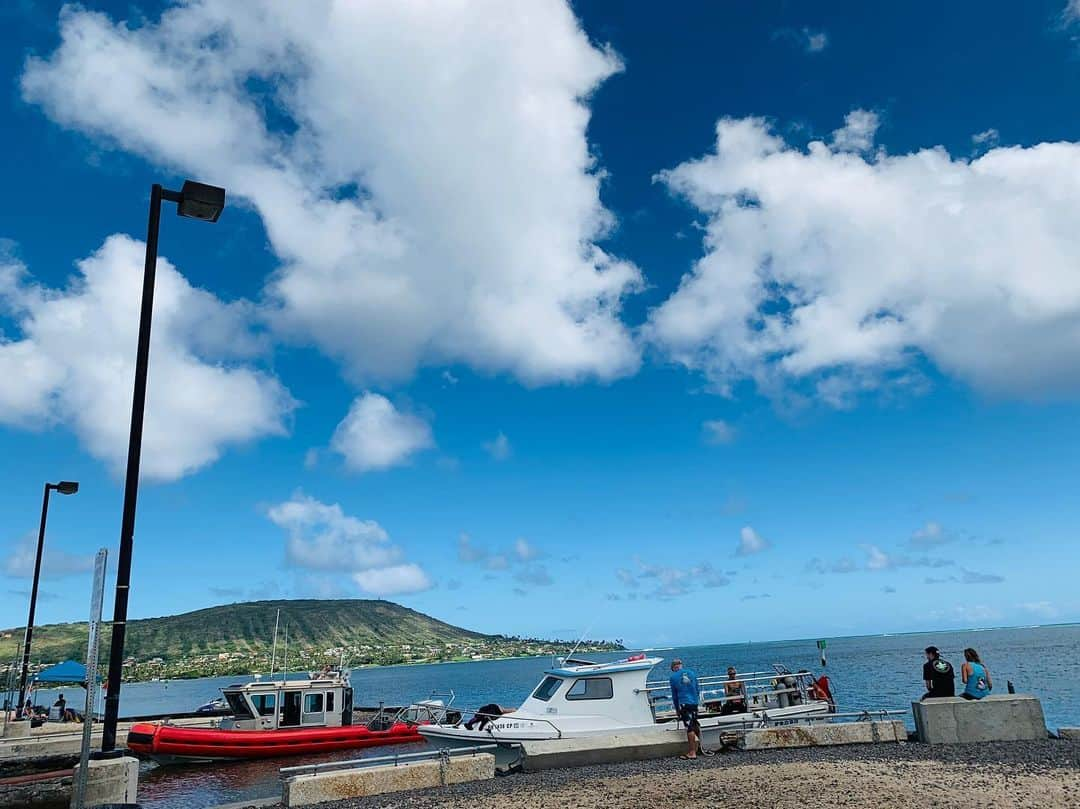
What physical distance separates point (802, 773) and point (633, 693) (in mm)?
8263

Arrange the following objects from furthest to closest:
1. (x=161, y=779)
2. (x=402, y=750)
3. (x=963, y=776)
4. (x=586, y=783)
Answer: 1. (x=402, y=750)
2. (x=161, y=779)
3. (x=586, y=783)
4. (x=963, y=776)

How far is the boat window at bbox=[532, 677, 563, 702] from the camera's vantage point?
2039cm

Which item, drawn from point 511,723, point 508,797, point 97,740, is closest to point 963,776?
point 508,797

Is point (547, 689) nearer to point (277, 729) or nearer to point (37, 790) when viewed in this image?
point (37, 790)

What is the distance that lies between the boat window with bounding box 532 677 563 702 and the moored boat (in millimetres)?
8550

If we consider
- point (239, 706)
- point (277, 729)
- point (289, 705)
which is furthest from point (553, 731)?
point (239, 706)

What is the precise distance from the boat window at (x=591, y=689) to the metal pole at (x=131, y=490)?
1172 cm

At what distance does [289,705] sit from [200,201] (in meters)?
24.6

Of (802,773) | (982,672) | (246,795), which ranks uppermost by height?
(982,672)

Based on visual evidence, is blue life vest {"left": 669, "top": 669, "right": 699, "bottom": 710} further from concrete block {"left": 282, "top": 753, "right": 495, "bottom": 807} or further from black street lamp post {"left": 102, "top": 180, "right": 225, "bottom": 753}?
black street lamp post {"left": 102, "top": 180, "right": 225, "bottom": 753}

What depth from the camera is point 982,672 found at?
15766 millimetres

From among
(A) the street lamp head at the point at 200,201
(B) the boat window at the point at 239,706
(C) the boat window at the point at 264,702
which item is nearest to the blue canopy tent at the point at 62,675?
(B) the boat window at the point at 239,706

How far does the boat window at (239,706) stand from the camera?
29.5m

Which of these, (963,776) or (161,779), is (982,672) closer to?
(963,776)
